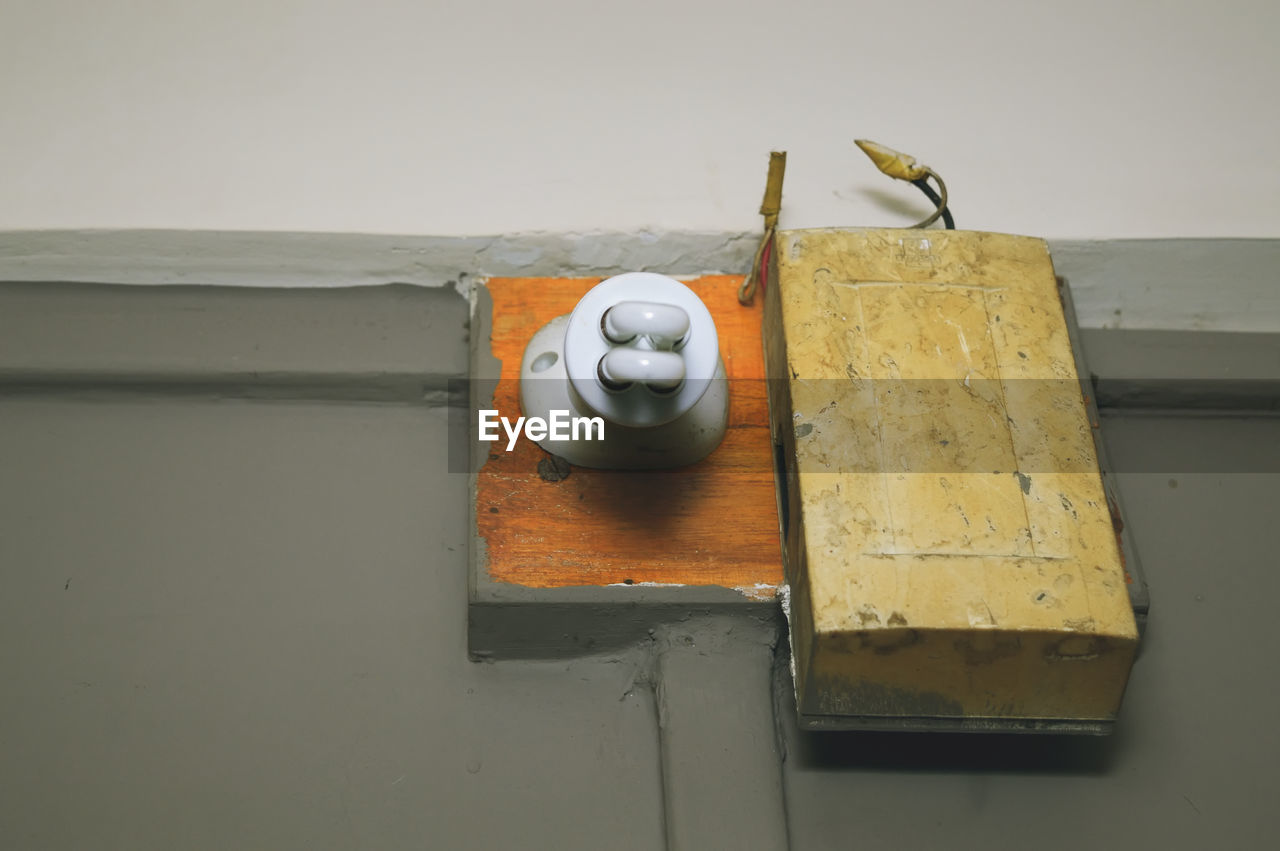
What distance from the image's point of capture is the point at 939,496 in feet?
2.34

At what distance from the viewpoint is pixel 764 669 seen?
0.80 m

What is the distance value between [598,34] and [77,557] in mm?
670

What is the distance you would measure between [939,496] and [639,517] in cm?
22

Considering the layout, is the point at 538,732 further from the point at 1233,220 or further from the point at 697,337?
the point at 1233,220

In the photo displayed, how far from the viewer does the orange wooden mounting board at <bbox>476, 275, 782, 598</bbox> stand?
0.79 meters

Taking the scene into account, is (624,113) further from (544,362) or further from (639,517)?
(639,517)

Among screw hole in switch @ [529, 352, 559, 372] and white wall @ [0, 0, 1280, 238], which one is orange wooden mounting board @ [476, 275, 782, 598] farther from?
white wall @ [0, 0, 1280, 238]

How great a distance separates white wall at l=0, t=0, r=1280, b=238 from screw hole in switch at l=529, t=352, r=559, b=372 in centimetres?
16

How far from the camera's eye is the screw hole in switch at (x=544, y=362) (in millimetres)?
836

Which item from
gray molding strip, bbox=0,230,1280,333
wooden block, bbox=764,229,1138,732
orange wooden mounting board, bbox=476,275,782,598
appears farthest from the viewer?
gray molding strip, bbox=0,230,1280,333

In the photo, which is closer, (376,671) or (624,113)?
(376,671)

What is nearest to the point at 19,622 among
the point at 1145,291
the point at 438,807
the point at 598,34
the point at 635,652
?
the point at 438,807

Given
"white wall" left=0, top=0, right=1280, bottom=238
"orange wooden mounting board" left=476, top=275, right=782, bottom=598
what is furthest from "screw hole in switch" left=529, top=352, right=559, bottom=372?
"white wall" left=0, top=0, right=1280, bottom=238

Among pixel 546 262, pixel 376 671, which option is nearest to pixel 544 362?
pixel 546 262
